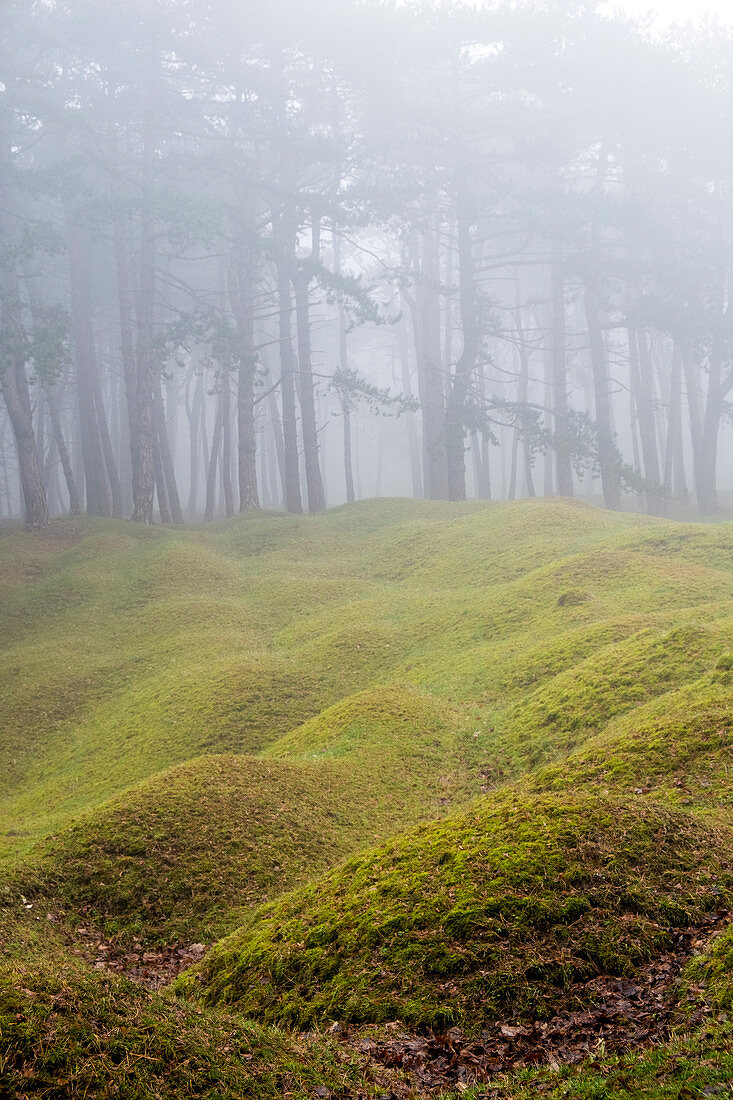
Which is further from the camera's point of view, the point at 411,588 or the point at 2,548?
the point at 2,548

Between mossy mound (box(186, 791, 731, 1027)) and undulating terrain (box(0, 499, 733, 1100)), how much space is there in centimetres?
2

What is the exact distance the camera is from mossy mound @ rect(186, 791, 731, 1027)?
11.7ft

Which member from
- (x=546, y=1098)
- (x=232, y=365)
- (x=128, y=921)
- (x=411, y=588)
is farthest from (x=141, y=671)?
(x=232, y=365)

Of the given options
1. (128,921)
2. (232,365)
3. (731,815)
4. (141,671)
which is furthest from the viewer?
(232,365)

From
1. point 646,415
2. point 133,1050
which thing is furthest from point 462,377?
point 133,1050

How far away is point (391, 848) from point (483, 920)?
110 cm

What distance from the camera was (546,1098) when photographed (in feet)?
9.07

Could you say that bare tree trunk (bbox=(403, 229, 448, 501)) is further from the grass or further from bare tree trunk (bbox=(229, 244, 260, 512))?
the grass

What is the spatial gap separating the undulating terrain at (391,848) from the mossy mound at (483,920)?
0.02 meters

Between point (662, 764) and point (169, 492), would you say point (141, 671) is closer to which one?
point (662, 764)

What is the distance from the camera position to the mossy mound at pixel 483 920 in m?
3.56

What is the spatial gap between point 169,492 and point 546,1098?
96.2 ft

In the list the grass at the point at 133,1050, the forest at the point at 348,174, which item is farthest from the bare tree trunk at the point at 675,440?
the grass at the point at 133,1050

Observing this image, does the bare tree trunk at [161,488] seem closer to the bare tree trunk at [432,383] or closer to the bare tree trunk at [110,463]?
the bare tree trunk at [110,463]
